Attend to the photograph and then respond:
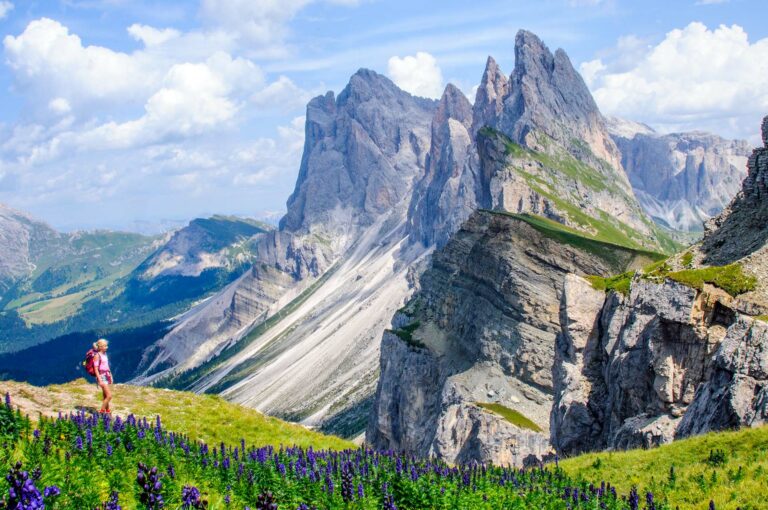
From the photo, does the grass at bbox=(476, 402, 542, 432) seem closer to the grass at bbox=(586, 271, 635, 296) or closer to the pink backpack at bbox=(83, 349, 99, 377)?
the grass at bbox=(586, 271, 635, 296)

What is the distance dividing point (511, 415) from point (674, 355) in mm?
52181

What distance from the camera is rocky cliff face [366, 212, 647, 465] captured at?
9300cm

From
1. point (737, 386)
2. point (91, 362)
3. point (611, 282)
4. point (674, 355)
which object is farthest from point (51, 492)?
point (611, 282)

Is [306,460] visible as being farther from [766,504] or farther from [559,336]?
[559,336]

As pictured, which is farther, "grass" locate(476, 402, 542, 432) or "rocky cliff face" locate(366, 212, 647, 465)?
"rocky cliff face" locate(366, 212, 647, 465)

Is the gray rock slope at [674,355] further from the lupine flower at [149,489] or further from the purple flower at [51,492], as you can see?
the purple flower at [51,492]

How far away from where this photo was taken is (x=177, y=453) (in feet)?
68.5

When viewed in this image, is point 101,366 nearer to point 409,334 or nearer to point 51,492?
point 51,492

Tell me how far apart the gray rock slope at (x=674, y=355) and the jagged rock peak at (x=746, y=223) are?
10 cm

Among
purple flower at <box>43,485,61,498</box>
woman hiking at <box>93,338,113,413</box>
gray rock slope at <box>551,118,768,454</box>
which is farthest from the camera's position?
gray rock slope at <box>551,118,768,454</box>

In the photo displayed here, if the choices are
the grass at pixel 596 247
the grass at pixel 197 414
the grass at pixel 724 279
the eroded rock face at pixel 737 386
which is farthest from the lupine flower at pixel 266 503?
the grass at pixel 596 247

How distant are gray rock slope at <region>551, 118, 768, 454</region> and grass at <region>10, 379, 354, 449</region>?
1992 centimetres

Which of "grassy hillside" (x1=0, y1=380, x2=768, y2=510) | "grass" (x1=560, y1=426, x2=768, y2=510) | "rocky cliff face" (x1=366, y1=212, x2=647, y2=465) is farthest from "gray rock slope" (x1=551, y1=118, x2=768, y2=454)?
"rocky cliff face" (x1=366, y1=212, x2=647, y2=465)

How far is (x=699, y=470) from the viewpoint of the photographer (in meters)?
22.5
